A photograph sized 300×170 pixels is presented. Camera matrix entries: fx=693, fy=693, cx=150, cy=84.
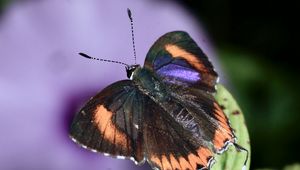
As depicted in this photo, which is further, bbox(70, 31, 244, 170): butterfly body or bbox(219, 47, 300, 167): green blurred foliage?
bbox(219, 47, 300, 167): green blurred foliage

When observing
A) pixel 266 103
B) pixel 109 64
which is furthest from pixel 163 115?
pixel 266 103

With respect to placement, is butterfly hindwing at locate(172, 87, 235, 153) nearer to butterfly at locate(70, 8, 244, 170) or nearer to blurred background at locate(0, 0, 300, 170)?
butterfly at locate(70, 8, 244, 170)

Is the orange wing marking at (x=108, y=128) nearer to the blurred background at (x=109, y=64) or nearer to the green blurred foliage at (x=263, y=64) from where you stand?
the blurred background at (x=109, y=64)

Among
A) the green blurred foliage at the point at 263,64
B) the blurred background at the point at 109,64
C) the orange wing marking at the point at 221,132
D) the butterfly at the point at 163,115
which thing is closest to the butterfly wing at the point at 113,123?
the butterfly at the point at 163,115

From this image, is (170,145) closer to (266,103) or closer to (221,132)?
(221,132)

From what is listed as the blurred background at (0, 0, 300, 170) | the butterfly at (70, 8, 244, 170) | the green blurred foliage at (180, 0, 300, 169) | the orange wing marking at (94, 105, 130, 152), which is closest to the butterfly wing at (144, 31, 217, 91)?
the butterfly at (70, 8, 244, 170)

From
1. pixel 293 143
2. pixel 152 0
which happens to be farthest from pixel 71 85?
pixel 293 143
